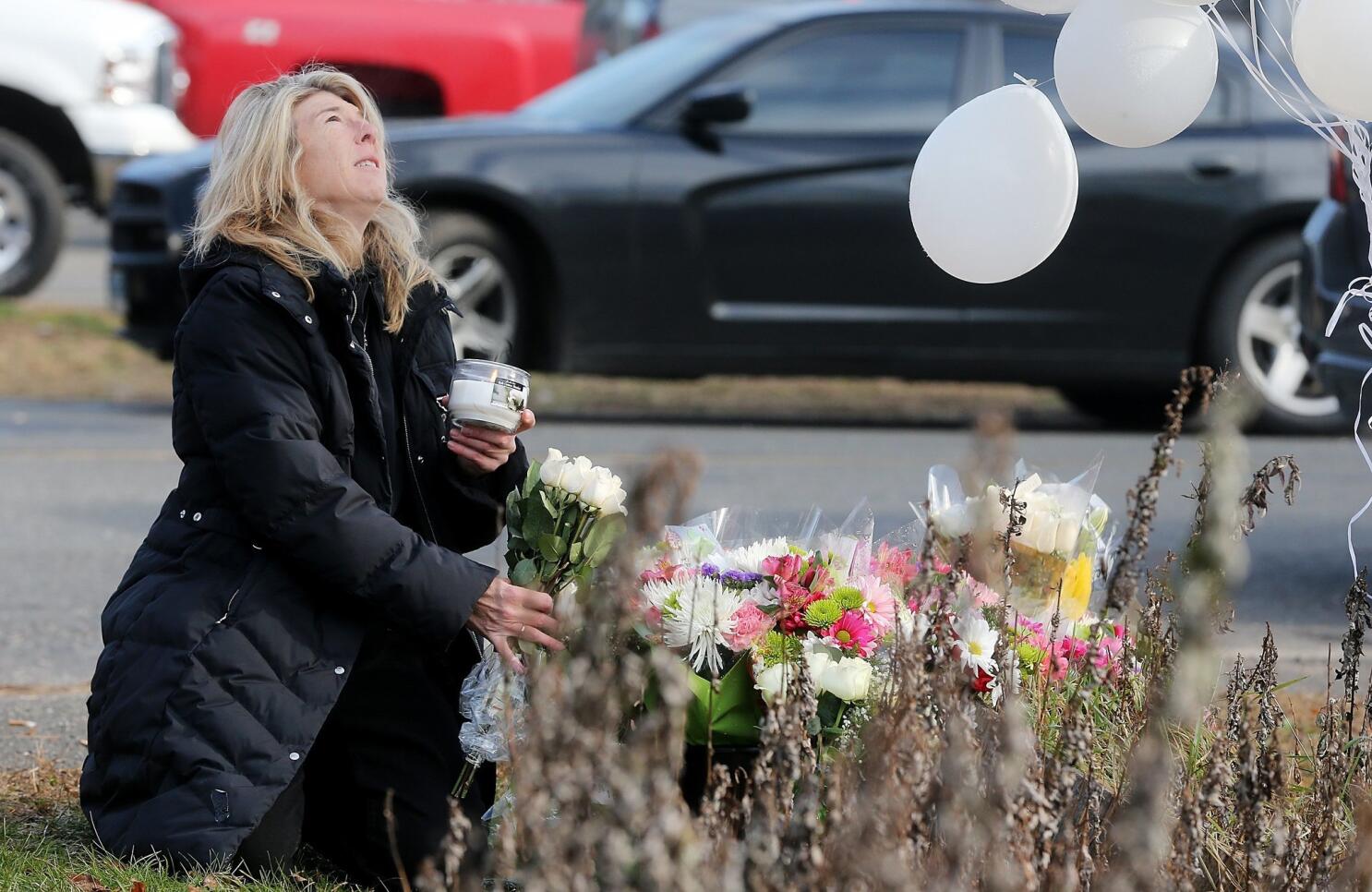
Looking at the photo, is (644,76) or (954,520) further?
(644,76)

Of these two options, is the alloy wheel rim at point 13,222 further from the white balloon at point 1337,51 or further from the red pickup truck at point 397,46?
the white balloon at point 1337,51

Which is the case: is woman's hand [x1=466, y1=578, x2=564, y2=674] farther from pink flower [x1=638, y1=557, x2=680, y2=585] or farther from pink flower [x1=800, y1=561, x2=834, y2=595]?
pink flower [x1=800, y1=561, x2=834, y2=595]

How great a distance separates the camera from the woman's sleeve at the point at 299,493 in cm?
276

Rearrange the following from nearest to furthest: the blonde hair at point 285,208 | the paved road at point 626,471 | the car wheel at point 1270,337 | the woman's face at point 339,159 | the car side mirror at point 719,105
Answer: the blonde hair at point 285,208
the woman's face at point 339,159
the paved road at point 626,471
the car side mirror at point 719,105
the car wheel at point 1270,337

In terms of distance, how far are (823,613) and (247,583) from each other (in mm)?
846

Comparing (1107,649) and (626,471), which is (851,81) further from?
(1107,649)

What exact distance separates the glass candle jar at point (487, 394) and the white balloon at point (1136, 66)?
0.93 meters

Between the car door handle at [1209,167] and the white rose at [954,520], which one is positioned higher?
the car door handle at [1209,167]

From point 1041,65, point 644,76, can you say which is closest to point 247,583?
point 644,76

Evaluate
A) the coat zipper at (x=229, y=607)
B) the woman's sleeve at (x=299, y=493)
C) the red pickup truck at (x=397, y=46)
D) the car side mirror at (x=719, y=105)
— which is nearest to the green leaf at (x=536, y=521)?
the woman's sleeve at (x=299, y=493)

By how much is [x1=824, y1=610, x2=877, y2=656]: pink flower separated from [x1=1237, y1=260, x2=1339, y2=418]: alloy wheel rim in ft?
18.5

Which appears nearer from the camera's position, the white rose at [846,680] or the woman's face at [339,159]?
the white rose at [846,680]

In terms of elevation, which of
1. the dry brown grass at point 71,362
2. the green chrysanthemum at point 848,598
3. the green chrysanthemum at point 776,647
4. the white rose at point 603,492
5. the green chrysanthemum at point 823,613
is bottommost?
the green chrysanthemum at point 776,647

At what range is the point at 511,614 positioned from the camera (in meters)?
2.80
